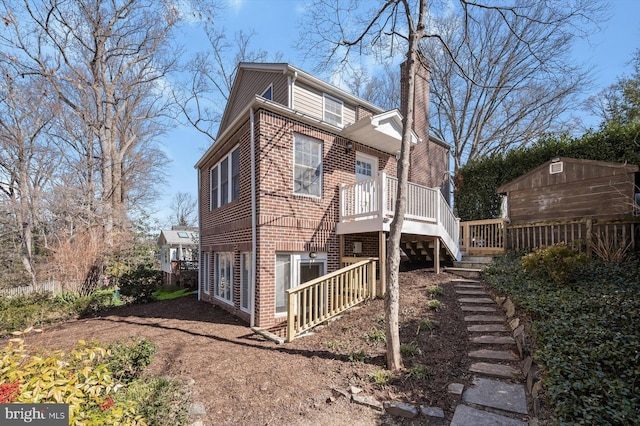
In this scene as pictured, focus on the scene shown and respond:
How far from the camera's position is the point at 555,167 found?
8344 millimetres

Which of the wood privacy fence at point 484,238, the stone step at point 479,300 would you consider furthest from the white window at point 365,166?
the stone step at point 479,300

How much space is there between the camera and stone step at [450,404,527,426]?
Answer: 10.1 feet

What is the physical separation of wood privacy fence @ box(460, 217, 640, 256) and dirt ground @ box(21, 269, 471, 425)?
319 cm

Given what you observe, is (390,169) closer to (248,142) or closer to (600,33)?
(248,142)

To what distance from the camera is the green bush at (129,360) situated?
13.1ft

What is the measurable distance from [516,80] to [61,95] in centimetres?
2487

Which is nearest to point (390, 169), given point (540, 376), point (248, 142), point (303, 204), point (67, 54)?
point (303, 204)

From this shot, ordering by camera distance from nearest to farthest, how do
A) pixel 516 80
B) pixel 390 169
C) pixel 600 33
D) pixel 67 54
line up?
pixel 600 33
pixel 390 169
pixel 67 54
pixel 516 80

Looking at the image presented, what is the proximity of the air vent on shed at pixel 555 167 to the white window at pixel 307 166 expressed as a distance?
6590 mm

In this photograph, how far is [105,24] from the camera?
1398 centimetres

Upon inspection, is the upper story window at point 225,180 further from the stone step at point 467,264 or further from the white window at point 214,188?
the stone step at point 467,264

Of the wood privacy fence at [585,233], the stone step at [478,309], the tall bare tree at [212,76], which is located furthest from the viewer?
the tall bare tree at [212,76]

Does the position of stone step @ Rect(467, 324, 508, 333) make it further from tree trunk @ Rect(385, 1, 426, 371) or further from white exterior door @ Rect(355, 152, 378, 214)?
white exterior door @ Rect(355, 152, 378, 214)

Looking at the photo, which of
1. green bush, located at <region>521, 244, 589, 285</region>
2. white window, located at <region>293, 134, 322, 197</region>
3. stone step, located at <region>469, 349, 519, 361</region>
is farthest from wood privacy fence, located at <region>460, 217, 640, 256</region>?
white window, located at <region>293, 134, 322, 197</region>
